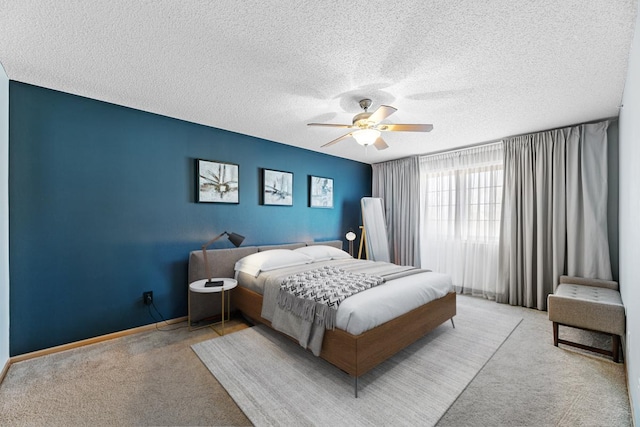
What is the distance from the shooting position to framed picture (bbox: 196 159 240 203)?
3.44 metres

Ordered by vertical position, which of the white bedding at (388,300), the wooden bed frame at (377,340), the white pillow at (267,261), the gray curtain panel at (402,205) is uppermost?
the gray curtain panel at (402,205)

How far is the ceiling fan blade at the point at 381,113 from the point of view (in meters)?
2.22

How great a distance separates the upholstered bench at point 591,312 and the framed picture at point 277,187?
350 cm

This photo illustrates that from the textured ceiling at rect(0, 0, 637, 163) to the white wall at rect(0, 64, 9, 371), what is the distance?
0.27 m

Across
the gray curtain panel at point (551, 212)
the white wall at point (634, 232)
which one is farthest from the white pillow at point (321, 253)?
the white wall at point (634, 232)

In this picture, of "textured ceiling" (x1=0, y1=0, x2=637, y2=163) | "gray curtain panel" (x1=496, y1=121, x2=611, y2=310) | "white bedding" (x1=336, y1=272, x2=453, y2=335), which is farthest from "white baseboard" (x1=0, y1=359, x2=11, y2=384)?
"gray curtain panel" (x1=496, y1=121, x2=611, y2=310)

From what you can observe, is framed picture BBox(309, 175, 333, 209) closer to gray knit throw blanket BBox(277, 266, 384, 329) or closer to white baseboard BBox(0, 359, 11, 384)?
gray knit throw blanket BBox(277, 266, 384, 329)

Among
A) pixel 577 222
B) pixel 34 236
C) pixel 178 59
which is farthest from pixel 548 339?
pixel 34 236

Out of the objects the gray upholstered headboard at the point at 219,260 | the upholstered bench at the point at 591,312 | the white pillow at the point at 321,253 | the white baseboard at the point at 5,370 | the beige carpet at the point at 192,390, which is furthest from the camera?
the white pillow at the point at 321,253

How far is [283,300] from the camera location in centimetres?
258

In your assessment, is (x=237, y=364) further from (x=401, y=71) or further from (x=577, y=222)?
(x=577, y=222)

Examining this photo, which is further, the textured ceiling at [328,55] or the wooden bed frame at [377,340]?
the wooden bed frame at [377,340]

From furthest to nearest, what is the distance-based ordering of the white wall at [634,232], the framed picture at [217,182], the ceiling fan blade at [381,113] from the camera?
1. the framed picture at [217,182]
2. the ceiling fan blade at [381,113]
3. the white wall at [634,232]

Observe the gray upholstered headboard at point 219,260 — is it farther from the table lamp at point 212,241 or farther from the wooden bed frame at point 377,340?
the wooden bed frame at point 377,340
